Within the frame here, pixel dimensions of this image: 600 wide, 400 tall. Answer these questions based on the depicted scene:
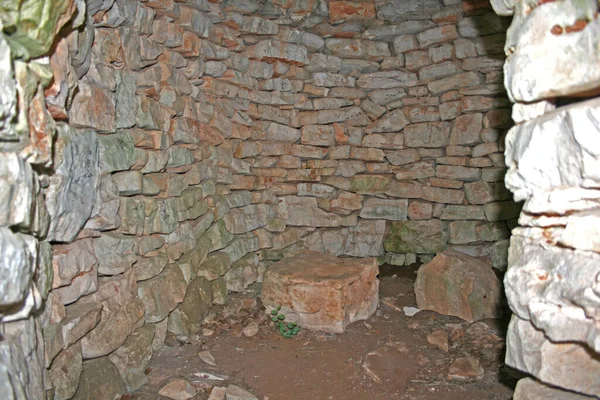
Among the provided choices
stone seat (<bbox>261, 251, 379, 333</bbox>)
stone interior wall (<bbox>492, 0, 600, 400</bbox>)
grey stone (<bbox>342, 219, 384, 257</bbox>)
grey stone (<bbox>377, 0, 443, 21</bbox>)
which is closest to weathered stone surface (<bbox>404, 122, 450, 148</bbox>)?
grey stone (<bbox>342, 219, 384, 257</bbox>)

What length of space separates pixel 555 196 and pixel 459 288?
99.8 inches

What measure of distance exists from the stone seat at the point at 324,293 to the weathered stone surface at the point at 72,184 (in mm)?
1690

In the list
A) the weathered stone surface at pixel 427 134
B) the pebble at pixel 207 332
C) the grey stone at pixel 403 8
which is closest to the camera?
the pebble at pixel 207 332

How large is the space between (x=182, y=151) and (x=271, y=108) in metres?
1.41

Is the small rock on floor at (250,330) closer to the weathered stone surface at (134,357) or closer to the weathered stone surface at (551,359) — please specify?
the weathered stone surface at (134,357)

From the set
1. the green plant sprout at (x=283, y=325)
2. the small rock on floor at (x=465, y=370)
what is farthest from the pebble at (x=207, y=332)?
the small rock on floor at (x=465, y=370)

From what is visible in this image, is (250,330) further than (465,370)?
Yes

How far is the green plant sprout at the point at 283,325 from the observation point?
365 cm

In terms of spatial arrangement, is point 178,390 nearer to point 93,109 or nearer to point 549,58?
point 93,109

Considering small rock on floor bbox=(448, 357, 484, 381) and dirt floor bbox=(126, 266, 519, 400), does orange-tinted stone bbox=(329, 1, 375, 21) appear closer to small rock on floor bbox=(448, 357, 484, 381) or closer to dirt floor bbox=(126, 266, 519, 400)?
dirt floor bbox=(126, 266, 519, 400)

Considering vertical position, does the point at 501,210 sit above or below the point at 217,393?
above

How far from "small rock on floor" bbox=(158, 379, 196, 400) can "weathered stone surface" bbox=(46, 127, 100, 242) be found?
1.04 m

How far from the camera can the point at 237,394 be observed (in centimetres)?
285

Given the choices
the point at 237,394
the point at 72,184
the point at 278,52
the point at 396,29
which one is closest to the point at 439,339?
the point at 237,394
